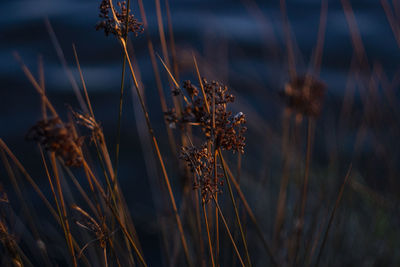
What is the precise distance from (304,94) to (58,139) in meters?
0.90

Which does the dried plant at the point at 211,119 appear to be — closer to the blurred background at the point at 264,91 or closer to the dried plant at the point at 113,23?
the dried plant at the point at 113,23

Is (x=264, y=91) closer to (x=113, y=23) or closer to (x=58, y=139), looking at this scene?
(x=113, y=23)

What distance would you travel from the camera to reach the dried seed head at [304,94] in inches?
50.8

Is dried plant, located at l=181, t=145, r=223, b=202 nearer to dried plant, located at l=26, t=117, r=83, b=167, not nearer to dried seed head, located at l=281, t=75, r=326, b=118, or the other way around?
dried plant, located at l=26, t=117, r=83, b=167

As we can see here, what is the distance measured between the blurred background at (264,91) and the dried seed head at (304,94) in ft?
0.23

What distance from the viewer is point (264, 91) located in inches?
110

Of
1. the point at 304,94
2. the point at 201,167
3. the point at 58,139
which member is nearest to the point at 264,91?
the point at 304,94

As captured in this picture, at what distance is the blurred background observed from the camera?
167 centimetres

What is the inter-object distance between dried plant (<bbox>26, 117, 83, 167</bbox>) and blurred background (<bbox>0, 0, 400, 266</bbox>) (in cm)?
92

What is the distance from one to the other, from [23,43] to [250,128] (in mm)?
2351

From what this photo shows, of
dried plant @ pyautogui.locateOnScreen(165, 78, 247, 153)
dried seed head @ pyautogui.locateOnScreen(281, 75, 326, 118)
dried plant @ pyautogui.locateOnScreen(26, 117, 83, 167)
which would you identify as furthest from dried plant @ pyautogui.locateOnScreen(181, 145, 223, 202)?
dried seed head @ pyautogui.locateOnScreen(281, 75, 326, 118)

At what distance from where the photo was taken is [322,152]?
2559 mm

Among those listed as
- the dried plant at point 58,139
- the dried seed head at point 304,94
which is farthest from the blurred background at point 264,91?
the dried plant at point 58,139

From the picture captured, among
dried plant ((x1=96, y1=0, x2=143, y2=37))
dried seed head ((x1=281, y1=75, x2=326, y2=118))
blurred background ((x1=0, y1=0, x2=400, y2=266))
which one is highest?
dried plant ((x1=96, y1=0, x2=143, y2=37))
